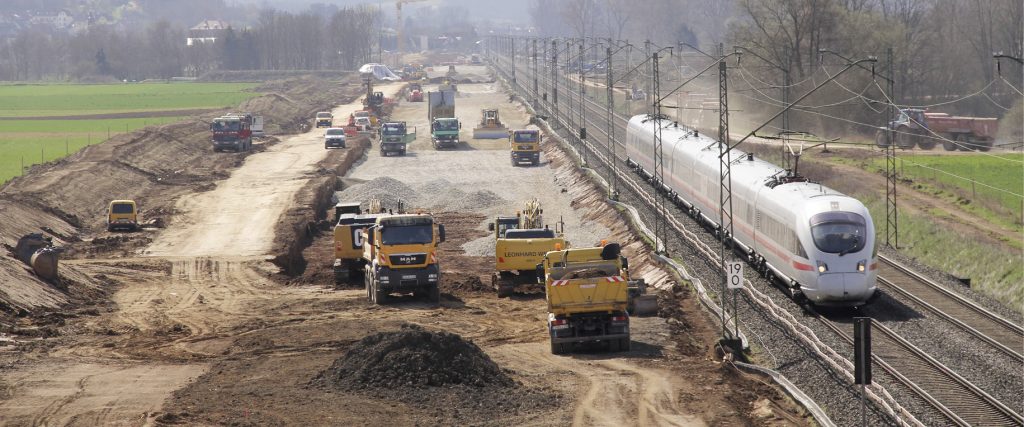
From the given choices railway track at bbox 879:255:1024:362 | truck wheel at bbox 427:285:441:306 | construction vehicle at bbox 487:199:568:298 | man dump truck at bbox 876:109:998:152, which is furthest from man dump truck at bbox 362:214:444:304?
man dump truck at bbox 876:109:998:152

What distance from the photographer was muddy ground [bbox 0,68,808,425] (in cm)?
2462

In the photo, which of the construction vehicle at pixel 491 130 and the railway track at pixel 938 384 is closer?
the railway track at pixel 938 384

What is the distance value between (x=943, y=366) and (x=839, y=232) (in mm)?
6075

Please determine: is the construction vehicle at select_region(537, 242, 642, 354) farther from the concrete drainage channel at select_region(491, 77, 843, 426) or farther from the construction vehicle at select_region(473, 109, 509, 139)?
the construction vehicle at select_region(473, 109, 509, 139)

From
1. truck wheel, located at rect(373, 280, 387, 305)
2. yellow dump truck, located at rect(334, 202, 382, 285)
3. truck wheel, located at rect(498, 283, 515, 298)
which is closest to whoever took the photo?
truck wheel, located at rect(373, 280, 387, 305)

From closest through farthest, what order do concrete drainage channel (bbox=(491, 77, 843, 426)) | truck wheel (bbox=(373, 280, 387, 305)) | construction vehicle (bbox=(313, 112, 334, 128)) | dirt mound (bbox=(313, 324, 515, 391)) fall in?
concrete drainage channel (bbox=(491, 77, 843, 426)) → dirt mound (bbox=(313, 324, 515, 391)) → truck wheel (bbox=(373, 280, 387, 305)) → construction vehicle (bbox=(313, 112, 334, 128))

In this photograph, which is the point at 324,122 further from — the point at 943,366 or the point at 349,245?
the point at 943,366

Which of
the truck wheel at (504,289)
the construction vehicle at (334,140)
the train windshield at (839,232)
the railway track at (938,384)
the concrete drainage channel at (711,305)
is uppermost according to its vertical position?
the train windshield at (839,232)

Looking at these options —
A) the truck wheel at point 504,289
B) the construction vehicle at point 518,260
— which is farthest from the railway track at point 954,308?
the truck wheel at point 504,289

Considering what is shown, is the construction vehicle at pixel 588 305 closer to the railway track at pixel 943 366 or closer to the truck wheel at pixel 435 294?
the railway track at pixel 943 366

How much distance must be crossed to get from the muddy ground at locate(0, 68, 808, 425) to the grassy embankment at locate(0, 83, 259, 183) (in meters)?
29.6

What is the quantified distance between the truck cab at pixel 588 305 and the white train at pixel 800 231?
5621 millimetres

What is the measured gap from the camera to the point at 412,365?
2631 cm

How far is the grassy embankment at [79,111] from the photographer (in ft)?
299
